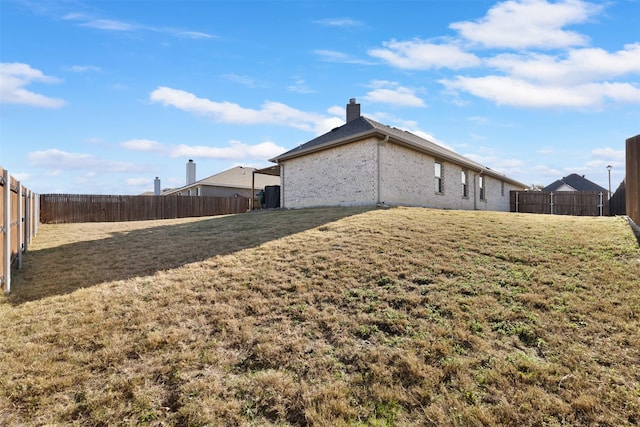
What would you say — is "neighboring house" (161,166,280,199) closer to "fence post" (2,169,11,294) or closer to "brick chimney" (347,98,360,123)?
"brick chimney" (347,98,360,123)

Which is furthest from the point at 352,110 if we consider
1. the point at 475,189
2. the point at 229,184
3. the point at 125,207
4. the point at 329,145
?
the point at 229,184

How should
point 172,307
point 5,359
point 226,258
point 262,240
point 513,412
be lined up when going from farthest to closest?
A: point 262,240 → point 226,258 → point 172,307 → point 5,359 → point 513,412

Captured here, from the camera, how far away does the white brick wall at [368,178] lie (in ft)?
41.6

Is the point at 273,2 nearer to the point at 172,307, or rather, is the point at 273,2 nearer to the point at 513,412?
the point at 172,307

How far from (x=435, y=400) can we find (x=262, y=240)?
5681 mm

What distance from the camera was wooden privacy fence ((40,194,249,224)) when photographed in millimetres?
18250

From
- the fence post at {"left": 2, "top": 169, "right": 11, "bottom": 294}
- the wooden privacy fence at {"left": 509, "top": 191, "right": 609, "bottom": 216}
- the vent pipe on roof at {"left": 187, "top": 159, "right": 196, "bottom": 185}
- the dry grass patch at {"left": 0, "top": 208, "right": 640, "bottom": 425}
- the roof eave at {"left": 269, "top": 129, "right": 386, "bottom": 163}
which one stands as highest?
the vent pipe on roof at {"left": 187, "top": 159, "right": 196, "bottom": 185}

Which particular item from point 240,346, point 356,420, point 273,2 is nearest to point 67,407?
point 240,346

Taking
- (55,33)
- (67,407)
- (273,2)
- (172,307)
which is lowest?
(67,407)

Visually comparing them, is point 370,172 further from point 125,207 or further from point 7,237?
point 125,207

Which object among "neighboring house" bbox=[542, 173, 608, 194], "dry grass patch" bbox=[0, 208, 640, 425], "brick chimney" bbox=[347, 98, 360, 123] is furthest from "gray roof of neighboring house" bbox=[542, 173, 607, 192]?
"dry grass patch" bbox=[0, 208, 640, 425]

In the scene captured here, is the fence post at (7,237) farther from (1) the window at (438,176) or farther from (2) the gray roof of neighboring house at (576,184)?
(2) the gray roof of neighboring house at (576,184)

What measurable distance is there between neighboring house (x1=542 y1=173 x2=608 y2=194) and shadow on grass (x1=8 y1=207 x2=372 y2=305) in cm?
3787

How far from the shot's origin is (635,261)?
5.17 m
